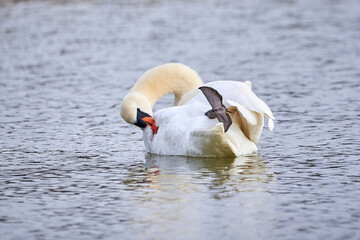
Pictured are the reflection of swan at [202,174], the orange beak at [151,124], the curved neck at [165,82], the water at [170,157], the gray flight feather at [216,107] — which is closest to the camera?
the water at [170,157]

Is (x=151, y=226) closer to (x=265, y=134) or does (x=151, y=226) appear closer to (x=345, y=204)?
(x=345, y=204)

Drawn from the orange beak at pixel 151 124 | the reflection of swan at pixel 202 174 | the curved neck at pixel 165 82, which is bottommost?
the reflection of swan at pixel 202 174

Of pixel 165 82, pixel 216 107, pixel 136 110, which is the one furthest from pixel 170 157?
pixel 165 82

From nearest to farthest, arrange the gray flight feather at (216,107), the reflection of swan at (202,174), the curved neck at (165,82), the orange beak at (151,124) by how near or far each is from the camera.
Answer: the reflection of swan at (202,174)
the gray flight feather at (216,107)
the orange beak at (151,124)
the curved neck at (165,82)

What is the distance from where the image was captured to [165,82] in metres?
10.5

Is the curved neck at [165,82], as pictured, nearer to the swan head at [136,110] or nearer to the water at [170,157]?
the swan head at [136,110]

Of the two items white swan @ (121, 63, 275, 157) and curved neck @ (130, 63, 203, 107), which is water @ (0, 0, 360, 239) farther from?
curved neck @ (130, 63, 203, 107)

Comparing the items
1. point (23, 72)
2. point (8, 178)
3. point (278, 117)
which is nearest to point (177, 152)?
point (8, 178)

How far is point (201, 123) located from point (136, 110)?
1.12 metres

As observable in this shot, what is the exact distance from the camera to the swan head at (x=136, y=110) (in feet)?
31.6

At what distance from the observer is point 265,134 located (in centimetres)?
1072

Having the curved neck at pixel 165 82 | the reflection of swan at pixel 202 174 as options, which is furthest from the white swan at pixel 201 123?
the curved neck at pixel 165 82

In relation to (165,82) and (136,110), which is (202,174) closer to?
(136,110)

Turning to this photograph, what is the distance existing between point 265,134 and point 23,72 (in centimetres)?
661
